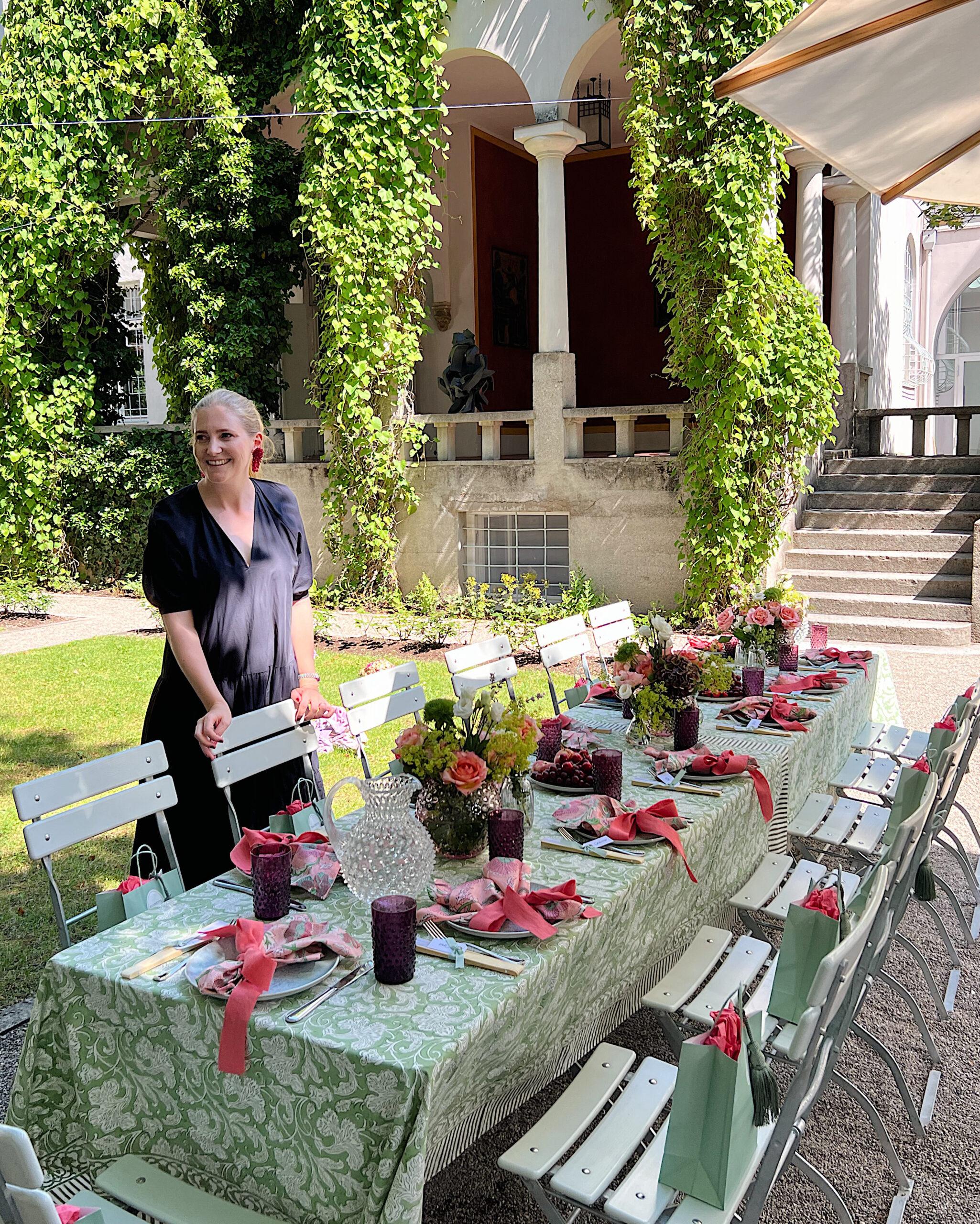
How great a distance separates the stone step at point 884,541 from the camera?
31.1 feet

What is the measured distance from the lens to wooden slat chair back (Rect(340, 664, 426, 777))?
4043 millimetres

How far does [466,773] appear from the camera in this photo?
2619 mm

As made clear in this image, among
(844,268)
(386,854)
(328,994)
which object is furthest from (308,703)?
(844,268)

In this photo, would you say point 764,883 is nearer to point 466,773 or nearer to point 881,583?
point 466,773

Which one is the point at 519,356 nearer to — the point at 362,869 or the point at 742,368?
the point at 742,368

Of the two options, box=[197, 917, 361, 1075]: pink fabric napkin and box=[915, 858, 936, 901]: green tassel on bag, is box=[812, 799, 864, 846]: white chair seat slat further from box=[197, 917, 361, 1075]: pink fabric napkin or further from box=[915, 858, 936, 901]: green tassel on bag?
box=[197, 917, 361, 1075]: pink fabric napkin

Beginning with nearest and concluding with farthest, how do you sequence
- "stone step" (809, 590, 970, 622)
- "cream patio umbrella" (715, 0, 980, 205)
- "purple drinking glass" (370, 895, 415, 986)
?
"purple drinking glass" (370, 895, 415, 986) → "cream patio umbrella" (715, 0, 980, 205) → "stone step" (809, 590, 970, 622)

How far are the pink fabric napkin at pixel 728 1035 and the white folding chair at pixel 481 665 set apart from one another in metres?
2.51

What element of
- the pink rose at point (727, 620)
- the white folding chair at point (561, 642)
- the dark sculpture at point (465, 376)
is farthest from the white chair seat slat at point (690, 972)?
the dark sculpture at point (465, 376)

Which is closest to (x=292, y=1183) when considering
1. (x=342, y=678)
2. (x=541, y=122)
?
(x=342, y=678)

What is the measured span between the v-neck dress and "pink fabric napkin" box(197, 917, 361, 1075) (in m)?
1.21

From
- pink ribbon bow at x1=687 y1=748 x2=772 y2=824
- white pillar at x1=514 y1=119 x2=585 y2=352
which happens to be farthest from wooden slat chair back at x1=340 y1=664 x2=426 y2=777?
white pillar at x1=514 y1=119 x2=585 y2=352

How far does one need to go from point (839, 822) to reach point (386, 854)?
242cm

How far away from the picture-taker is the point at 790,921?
2.50 m
